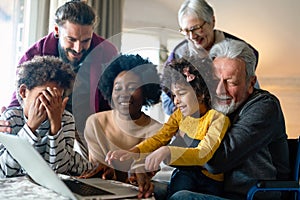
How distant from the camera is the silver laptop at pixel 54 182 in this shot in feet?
2.43

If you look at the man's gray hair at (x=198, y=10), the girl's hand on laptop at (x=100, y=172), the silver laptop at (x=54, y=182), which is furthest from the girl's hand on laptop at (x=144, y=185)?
the man's gray hair at (x=198, y=10)

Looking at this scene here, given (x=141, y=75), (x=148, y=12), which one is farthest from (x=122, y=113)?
(x=148, y=12)

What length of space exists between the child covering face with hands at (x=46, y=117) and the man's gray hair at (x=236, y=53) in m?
0.45

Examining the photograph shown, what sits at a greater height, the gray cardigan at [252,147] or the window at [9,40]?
the window at [9,40]

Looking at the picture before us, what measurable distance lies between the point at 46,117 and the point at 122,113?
216 mm

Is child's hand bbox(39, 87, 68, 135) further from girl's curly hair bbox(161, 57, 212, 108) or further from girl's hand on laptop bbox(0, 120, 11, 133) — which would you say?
girl's curly hair bbox(161, 57, 212, 108)

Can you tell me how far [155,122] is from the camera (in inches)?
46.3

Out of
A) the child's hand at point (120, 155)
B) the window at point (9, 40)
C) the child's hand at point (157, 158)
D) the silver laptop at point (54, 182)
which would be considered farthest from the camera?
the window at point (9, 40)

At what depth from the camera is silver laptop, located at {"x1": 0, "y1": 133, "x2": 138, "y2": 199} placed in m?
0.74

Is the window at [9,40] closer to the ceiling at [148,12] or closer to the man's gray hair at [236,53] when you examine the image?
the ceiling at [148,12]

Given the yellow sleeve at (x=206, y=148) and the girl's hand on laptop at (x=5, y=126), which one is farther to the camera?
the girl's hand on laptop at (x=5, y=126)

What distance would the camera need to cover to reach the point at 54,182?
767mm

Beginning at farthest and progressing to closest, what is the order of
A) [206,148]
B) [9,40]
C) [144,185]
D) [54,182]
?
1. [9,40]
2. [206,148]
3. [144,185]
4. [54,182]

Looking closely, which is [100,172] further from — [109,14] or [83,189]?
[109,14]
